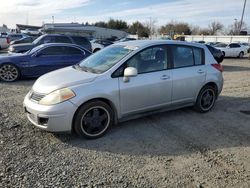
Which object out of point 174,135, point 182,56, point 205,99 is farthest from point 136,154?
point 205,99

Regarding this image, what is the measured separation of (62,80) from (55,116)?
720 millimetres

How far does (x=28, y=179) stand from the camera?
11.1ft

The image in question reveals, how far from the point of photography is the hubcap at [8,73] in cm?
953

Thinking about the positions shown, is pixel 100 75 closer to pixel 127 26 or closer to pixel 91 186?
pixel 91 186

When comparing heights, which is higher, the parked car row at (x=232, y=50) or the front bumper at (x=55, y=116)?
the front bumper at (x=55, y=116)

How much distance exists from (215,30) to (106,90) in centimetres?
9279

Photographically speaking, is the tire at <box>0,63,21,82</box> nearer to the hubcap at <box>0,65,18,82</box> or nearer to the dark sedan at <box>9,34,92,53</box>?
the hubcap at <box>0,65,18,82</box>

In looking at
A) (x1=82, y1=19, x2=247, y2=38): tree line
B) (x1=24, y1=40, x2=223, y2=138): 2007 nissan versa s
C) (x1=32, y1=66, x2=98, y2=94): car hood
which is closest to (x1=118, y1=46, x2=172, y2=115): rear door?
(x1=24, y1=40, x2=223, y2=138): 2007 nissan versa s

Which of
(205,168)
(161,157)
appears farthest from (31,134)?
(205,168)

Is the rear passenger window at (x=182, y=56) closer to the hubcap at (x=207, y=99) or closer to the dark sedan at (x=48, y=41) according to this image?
the hubcap at (x=207, y=99)

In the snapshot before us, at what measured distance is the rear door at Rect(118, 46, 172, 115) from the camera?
15.8 ft

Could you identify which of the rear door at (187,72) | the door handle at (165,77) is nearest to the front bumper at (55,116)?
the door handle at (165,77)

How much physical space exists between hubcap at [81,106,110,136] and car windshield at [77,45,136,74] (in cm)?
72

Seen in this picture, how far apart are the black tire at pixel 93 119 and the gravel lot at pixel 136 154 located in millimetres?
152
